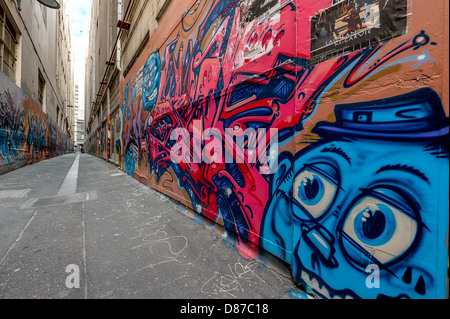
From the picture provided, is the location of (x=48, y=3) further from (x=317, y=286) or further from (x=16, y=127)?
(x=317, y=286)

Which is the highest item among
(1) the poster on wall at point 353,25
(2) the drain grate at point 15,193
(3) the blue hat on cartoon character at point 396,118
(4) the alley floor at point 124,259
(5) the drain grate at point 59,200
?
(1) the poster on wall at point 353,25

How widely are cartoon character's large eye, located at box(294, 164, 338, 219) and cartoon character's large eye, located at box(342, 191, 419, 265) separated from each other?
0.65 feet

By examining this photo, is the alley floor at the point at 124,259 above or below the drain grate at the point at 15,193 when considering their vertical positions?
below

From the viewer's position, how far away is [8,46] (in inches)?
341

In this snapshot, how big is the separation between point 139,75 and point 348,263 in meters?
7.83

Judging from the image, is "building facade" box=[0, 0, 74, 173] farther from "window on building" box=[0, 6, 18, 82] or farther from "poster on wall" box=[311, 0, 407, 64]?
"poster on wall" box=[311, 0, 407, 64]

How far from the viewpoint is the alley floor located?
5.65 ft

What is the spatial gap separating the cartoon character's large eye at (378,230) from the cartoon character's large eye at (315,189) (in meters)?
0.20

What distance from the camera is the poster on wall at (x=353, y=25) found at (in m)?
1.28

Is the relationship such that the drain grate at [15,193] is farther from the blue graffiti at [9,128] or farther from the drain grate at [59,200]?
the blue graffiti at [9,128]

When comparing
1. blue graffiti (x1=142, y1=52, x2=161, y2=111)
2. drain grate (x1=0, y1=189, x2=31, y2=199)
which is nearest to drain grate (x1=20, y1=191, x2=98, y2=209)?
drain grate (x1=0, y1=189, x2=31, y2=199)

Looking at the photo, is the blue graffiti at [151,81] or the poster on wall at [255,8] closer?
the poster on wall at [255,8]

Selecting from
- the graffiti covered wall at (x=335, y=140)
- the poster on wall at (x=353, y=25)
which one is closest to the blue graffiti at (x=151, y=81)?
the graffiti covered wall at (x=335, y=140)
